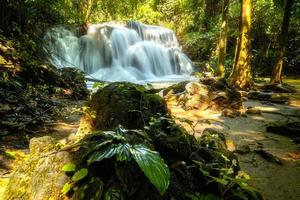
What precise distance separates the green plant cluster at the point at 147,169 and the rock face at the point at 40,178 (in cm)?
7

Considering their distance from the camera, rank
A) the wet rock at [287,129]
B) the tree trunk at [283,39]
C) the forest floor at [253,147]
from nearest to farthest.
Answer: the forest floor at [253,147]
the wet rock at [287,129]
the tree trunk at [283,39]

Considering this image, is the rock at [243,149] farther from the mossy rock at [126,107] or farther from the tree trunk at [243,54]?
the tree trunk at [243,54]

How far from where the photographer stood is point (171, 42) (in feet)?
70.8

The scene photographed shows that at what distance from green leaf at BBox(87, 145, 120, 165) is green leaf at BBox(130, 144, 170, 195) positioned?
0.35 ft

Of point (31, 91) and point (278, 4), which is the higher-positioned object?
point (278, 4)

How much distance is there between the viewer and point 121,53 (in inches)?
669

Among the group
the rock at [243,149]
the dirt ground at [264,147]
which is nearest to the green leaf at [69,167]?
the dirt ground at [264,147]

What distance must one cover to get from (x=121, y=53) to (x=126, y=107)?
1428 cm

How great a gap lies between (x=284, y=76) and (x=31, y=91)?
14.6m

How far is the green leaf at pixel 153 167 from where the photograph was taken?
1.64m

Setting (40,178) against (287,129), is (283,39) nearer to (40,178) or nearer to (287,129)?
(287,129)

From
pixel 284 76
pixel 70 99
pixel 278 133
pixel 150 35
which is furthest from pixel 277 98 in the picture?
pixel 150 35

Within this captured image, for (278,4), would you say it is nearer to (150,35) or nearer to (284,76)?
(284,76)

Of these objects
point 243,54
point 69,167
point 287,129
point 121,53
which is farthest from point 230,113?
point 121,53
